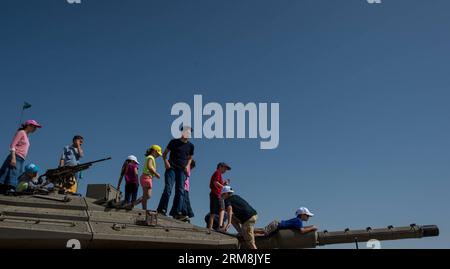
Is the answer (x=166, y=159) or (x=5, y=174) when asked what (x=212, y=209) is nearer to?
(x=166, y=159)

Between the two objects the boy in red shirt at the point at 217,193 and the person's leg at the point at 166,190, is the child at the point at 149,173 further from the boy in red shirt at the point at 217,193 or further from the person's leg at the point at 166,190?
the boy in red shirt at the point at 217,193

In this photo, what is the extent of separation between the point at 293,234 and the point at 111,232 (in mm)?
3343

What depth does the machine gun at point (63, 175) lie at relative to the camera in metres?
9.67

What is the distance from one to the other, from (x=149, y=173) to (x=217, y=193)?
5.66 ft

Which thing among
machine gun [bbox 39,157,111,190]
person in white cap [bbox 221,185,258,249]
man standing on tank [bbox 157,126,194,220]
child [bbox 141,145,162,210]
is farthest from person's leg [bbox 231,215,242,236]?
machine gun [bbox 39,157,111,190]

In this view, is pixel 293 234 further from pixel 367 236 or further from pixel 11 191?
pixel 11 191

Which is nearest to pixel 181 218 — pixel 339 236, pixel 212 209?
pixel 212 209

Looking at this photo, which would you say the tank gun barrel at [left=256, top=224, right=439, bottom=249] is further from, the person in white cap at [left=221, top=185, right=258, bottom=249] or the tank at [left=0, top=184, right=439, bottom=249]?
the person in white cap at [left=221, top=185, right=258, bottom=249]

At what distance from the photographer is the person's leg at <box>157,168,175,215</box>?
9.45 meters

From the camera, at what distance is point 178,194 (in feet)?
32.5

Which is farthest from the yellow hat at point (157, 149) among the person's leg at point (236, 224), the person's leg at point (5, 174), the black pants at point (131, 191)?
the person's leg at point (5, 174)
